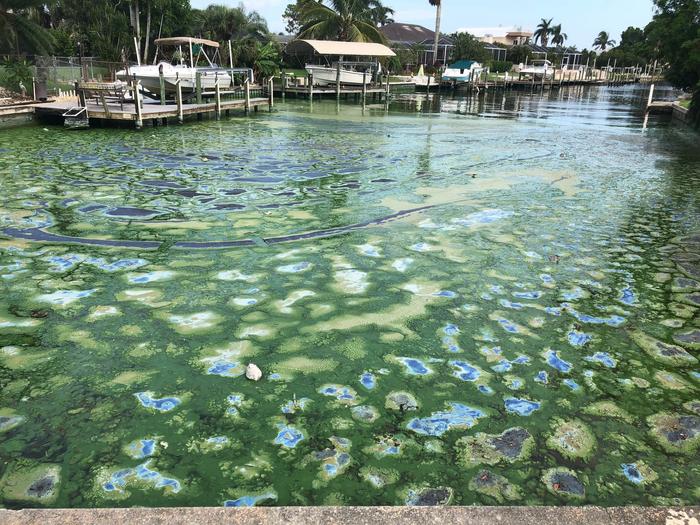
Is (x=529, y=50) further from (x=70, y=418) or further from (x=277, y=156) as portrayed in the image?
(x=70, y=418)

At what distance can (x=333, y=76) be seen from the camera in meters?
36.1

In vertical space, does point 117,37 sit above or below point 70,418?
above

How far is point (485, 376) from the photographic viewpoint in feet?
14.3

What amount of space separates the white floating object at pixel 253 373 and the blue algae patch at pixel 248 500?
4.11 ft

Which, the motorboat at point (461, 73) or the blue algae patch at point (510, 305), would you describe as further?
the motorboat at point (461, 73)

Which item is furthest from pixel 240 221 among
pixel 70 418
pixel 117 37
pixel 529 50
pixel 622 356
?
pixel 529 50

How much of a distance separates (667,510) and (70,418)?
11.6 feet

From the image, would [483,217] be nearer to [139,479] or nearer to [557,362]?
[557,362]

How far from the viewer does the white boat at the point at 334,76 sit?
1405 inches

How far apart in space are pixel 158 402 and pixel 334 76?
3472cm

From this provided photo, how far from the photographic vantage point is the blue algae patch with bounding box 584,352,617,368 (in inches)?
180

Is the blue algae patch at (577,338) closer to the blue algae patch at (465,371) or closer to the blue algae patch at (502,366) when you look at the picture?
the blue algae patch at (502,366)

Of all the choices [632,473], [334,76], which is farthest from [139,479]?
[334,76]

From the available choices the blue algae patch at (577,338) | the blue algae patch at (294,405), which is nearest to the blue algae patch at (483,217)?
the blue algae patch at (577,338)
